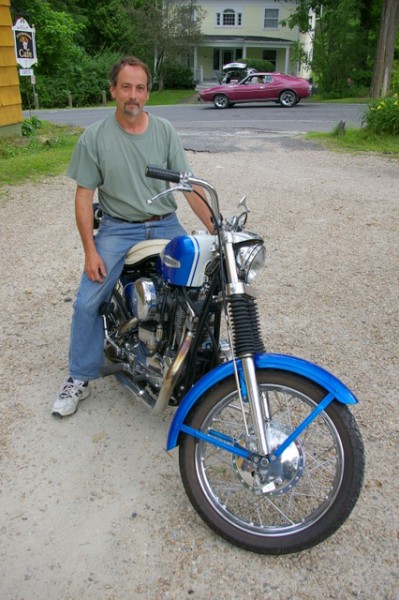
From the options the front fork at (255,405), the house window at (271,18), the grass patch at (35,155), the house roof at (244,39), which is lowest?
the grass patch at (35,155)

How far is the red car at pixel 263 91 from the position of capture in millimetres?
21016

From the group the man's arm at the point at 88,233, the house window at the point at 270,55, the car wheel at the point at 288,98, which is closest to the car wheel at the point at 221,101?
the car wheel at the point at 288,98

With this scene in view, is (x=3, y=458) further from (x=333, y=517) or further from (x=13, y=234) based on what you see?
(x=13, y=234)

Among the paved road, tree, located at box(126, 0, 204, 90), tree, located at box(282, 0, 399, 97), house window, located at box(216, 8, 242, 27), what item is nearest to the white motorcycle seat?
the paved road

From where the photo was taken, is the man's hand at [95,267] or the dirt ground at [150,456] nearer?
the dirt ground at [150,456]

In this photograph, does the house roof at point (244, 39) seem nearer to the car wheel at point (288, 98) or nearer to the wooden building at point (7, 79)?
the car wheel at point (288, 98)

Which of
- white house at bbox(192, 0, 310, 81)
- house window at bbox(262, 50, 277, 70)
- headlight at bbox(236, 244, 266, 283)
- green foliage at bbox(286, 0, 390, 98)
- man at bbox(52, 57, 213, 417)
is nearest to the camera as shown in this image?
headlight at bbox(236, 244, 266, 283)

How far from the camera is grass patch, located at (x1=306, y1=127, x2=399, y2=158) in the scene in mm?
10750

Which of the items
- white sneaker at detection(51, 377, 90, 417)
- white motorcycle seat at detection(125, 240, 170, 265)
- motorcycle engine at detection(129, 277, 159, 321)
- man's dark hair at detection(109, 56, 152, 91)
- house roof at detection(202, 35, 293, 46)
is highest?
house roof at detection(202, 35, 293, 46)

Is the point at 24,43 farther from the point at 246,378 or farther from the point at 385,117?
the point at 246,378

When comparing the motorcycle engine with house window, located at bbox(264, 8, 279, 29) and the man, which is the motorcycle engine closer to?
the man

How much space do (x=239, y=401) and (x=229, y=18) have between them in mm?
42514

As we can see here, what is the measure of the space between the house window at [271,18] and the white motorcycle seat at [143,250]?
41436 mm

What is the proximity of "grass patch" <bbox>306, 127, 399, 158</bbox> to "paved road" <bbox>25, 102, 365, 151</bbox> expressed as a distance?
1.54 m
